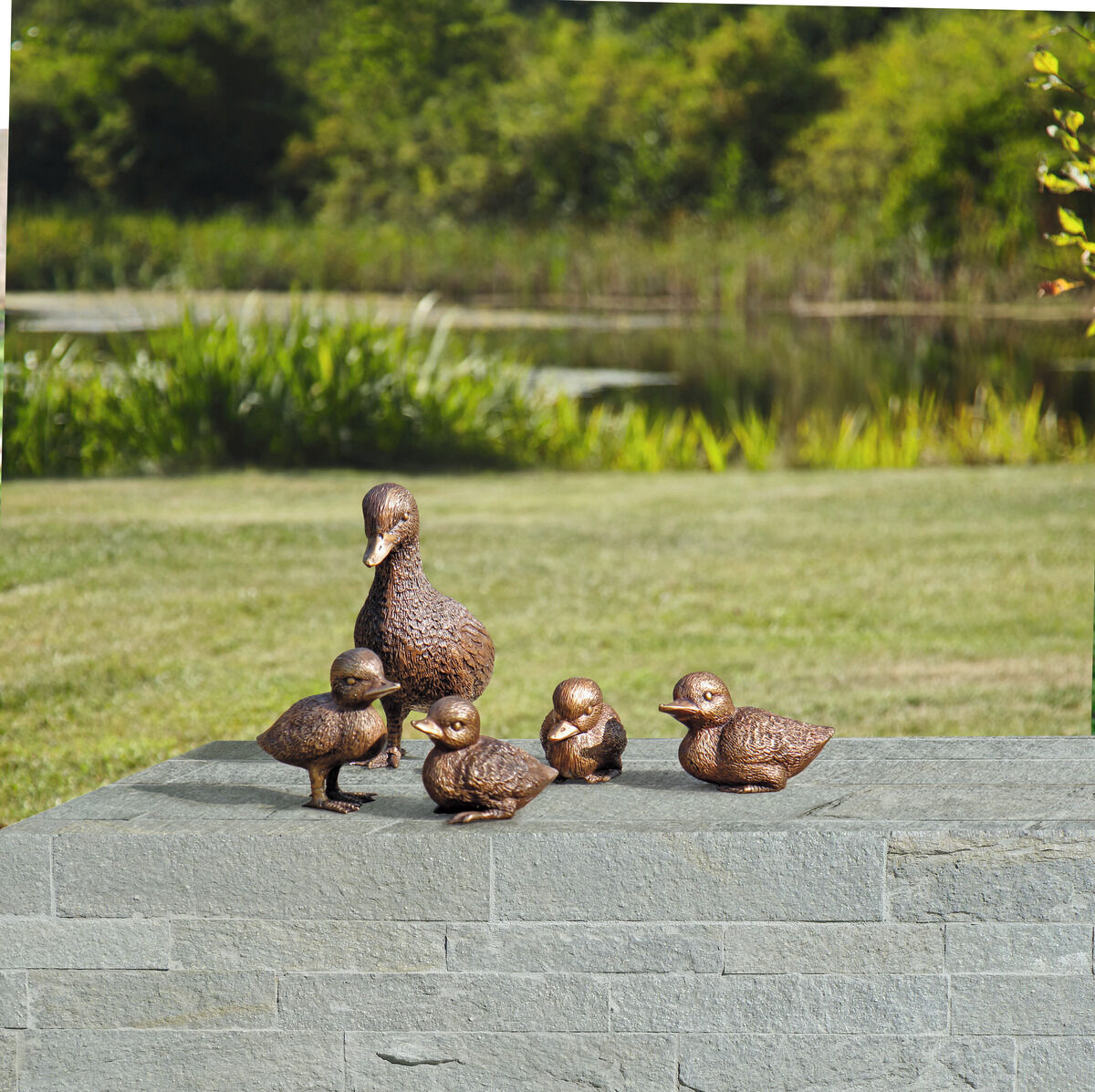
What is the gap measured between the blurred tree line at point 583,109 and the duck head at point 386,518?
13.3 ft

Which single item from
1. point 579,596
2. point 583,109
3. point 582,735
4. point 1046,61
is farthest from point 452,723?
point 583,109

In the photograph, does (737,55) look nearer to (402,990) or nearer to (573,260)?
(573,260)

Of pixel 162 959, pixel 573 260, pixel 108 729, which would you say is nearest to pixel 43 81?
pixel 573 260

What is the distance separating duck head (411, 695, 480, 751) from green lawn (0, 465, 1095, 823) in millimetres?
2830

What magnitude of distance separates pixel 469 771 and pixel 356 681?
0.29m

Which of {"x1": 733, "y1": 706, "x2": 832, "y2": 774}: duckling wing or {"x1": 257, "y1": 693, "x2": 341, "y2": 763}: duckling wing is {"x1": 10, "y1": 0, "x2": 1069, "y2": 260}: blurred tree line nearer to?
{"x1": 733, "y1": 706, "x2": 832, "y2": 774}: duckling wing

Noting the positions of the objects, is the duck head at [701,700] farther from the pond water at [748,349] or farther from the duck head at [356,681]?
the pond water at [748,349]

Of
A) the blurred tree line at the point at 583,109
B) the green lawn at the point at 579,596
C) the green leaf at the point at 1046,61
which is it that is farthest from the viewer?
the blurred tree line at the point at 583,109

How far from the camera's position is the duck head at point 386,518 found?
2709 millimetres

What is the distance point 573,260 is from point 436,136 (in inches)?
36.3

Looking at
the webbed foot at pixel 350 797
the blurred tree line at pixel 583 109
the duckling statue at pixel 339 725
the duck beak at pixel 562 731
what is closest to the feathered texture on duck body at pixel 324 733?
the duckling statue at pixel 339 725

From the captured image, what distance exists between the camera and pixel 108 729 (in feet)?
17.4

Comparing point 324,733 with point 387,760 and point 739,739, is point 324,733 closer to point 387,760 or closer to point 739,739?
point 387,760

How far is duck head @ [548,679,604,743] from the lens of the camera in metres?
2.69
